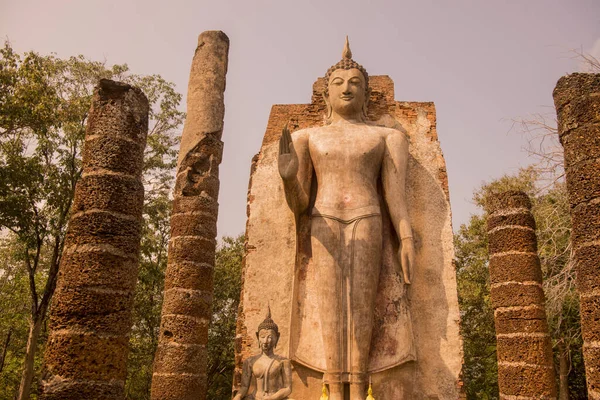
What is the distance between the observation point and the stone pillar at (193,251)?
787cm

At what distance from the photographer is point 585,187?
16.7ft

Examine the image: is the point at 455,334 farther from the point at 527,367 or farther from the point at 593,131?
the point at 527,367

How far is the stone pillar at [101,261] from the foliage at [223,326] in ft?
56.8

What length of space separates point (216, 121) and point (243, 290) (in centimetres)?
437

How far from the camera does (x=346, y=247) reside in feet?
17.3

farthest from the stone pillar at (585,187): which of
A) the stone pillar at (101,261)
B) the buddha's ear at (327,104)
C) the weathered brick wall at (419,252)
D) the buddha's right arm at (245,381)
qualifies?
the stone pillar at (101,261)

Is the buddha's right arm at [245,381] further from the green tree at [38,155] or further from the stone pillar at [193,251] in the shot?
the green tree at [38,155]

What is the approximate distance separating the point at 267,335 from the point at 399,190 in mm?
1968

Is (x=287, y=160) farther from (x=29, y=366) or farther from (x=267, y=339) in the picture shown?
(x=29, y=366)

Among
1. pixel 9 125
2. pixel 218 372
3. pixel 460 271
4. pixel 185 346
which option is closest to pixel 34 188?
pixel 9 125

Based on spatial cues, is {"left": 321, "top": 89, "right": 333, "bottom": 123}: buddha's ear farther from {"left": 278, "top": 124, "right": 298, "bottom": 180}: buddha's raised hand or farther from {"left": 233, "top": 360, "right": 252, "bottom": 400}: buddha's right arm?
{"left": 233, "top": 360, "right": 252, "bottom": 400}: buddha's right arm

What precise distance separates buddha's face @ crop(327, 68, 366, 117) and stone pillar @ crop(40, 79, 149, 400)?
204cm

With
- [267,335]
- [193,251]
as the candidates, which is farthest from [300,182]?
[193,251]

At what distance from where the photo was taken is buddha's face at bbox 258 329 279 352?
5145mm
